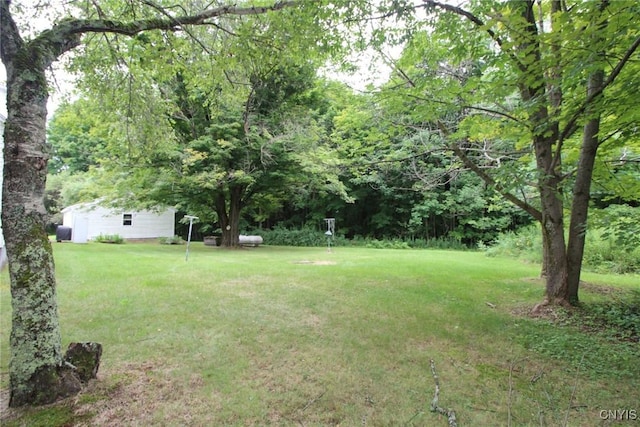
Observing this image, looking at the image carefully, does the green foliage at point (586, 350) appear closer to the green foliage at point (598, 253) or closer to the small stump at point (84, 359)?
the green foliage at point (598, 253)

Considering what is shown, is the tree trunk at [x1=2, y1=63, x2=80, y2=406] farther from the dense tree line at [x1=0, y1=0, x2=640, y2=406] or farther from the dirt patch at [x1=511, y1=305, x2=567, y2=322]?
the dirt patch at [x1=511, y1=305, x2=567, y2=322]

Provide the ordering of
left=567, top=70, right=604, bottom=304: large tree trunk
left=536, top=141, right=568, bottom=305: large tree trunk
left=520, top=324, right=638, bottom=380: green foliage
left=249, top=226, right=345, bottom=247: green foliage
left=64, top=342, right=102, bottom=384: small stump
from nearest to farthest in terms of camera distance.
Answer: left=64, top=342, right=102, bottom=384: small stump < left=520, top=324, right=638, bottom=380: green foliage < left=567, top=70, right=604, bottom=304: large tree trunk < left=536, top=141, right=568, bottom=305: large tree trunk < left=249, top=226, right=345, bottom=247: green foliage

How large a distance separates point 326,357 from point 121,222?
827 inches

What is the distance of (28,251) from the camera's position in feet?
7.93

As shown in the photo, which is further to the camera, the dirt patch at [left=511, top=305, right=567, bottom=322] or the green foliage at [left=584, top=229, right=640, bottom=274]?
the green foliage at [left=584, top=229, right=640, bottom=274]

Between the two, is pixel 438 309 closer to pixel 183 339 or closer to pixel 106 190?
pixel 183 339

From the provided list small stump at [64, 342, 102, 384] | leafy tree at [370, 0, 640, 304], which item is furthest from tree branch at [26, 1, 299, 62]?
small stump at [64, 342, 102, 384]

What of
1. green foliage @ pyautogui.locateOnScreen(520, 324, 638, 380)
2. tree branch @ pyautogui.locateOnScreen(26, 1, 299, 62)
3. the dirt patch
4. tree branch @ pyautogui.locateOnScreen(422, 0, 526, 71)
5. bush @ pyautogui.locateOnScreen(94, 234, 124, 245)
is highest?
tree branch @ pyautogui.locateOnScreen(422, 0, 526, 71)

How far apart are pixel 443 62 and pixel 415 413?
6195 mm

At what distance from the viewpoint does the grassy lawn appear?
8.27ft

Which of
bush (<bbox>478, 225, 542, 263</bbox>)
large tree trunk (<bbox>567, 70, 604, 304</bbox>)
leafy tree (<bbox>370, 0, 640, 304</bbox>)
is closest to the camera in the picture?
leafy tree (<bbox>370, 0, 640, 304</bbox>)

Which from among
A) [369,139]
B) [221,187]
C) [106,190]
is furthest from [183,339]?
[106,190]

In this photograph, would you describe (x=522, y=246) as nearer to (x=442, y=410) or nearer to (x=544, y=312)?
(x=544, y=312)

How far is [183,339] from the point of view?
12.6ft
